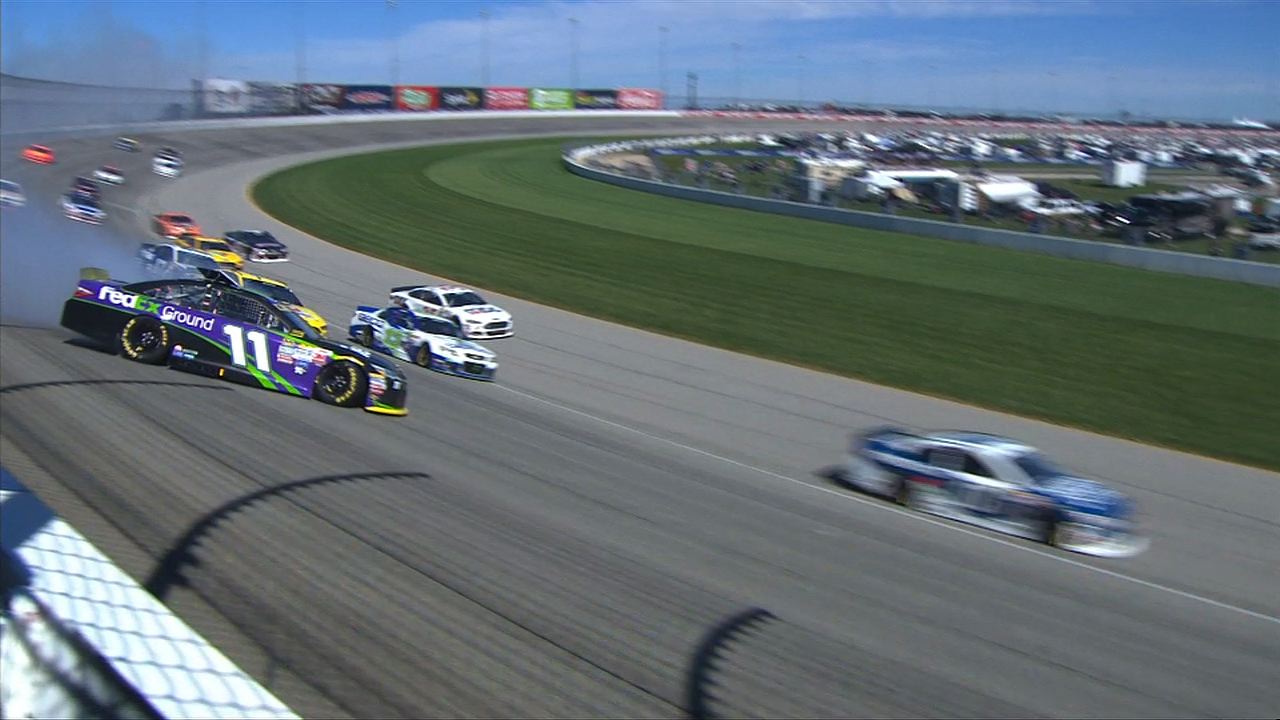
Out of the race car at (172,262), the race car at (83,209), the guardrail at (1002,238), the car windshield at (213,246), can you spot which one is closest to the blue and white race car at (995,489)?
the guardrail at (1002,238)

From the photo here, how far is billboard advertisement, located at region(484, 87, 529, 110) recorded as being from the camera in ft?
340

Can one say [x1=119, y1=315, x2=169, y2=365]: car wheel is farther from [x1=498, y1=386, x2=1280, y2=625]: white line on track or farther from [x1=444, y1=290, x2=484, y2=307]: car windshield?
[x1=444, y1=290, x2=484, y2=307]: car windshield

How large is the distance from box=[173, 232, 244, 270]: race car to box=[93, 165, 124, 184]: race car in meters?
18.6

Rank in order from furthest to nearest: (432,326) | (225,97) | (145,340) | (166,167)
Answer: (225,97) → (166,167) → (432,326) → (145,340)

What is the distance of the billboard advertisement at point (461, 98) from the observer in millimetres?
98938

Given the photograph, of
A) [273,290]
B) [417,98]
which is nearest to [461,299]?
[273,290]

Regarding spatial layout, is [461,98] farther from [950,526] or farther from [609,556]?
[609,556]

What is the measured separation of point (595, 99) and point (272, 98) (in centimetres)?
4181

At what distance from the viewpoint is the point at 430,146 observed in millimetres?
74500

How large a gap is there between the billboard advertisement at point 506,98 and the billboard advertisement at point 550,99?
0.99m

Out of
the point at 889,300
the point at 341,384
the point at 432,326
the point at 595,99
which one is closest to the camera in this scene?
the point at 341,384

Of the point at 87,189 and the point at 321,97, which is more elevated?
the point at 321,97

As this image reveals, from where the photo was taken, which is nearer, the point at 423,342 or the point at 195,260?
the point at 423,342

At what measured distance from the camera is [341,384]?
49.6 ft
